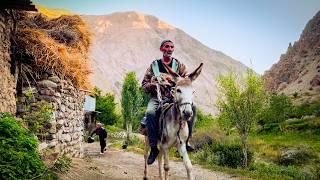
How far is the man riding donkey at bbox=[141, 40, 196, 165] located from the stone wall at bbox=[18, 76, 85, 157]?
3150 millimetres

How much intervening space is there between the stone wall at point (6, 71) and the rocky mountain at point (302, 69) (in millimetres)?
78860

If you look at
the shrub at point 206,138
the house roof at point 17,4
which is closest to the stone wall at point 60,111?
the house roof at point 17,4

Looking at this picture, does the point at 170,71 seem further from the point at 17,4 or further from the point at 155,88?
the point at 17,4

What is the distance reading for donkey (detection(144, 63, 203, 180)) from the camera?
23.2ft

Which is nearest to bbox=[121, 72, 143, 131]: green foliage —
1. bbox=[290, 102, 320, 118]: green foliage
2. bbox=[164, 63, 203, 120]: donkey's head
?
bbox=[290, 102, 320, 118]: green foliage

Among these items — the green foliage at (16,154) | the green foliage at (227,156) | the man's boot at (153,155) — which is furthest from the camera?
the green foliage at (227,156)

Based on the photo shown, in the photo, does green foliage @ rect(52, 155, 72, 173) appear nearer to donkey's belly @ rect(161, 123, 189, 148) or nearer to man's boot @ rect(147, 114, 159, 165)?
man's boot @ rect(147, 114, 159, 165)

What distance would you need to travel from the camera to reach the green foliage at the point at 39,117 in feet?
35.2

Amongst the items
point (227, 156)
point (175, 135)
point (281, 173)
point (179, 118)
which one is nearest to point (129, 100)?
point (227, 156)

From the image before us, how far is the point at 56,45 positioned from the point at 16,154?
620cm

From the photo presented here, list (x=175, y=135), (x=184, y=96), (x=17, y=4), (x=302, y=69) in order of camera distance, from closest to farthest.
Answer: (x=184, y=96) → (x=175, y=135) → (x=17, y=4) → (x=302, y=69)

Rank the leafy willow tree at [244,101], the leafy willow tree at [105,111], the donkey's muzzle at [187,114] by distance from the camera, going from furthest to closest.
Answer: the leafy willow tree at [105,111] → the leafy willow tree at [244,101] → the donkey's muzzle at [187,114]

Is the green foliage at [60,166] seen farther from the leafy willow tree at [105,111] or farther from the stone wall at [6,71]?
the leafy willow tree at [105,111]

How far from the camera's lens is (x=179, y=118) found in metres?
7.52
